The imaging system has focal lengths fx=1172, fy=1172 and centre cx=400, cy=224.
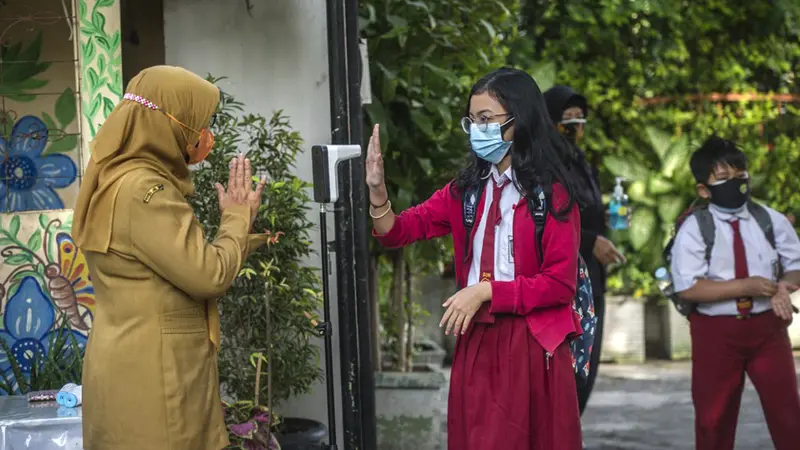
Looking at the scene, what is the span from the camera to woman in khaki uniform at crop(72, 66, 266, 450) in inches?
145

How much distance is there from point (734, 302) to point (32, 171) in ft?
11.9

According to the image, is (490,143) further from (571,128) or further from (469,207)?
(571,128)

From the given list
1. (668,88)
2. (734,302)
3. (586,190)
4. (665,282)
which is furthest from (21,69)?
(668,88)

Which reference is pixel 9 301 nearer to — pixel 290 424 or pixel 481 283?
pixel 290 424

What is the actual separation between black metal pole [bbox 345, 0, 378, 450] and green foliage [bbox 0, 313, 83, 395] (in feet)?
4.59

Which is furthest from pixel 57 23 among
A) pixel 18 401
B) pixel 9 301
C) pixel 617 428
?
pixel 617 428

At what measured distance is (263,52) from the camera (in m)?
6.31

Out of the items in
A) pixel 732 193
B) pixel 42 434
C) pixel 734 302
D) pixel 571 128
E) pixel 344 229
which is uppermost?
pixel 571 128

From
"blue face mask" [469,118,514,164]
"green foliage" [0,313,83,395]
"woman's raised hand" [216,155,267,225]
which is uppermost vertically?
"blue face mask" [469,118,514,164]

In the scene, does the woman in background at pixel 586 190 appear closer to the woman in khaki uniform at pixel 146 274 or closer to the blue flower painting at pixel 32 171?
the blue flower painting at pixel 32 171

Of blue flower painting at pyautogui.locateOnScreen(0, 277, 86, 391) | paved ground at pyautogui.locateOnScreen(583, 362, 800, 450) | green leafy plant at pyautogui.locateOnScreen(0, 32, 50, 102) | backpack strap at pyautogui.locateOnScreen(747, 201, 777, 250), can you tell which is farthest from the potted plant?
paved ground at pyautogui.locateOnScreen(583, 362, 800, 450)

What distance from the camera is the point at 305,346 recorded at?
578cm

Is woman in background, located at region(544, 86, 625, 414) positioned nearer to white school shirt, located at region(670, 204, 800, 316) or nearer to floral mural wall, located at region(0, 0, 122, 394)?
white school shirt, located at region(670, 204, 800, 316)

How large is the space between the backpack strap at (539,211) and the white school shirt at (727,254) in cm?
196
